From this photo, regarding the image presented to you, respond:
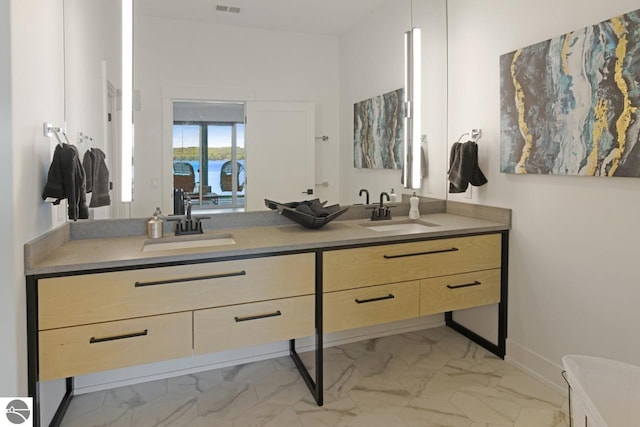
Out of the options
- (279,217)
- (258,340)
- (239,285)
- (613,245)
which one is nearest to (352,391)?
(258,340)

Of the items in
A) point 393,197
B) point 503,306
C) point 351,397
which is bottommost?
point 351,397

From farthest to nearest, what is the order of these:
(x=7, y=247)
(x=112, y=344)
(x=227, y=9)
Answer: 1. (x=227, y=9)
2. (x=112, y=344)
3. (x=7, y=247)

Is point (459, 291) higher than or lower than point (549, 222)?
lower

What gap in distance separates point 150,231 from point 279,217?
750 millimetres

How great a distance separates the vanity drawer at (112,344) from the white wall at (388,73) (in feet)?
4.52

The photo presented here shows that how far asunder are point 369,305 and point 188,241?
40.2 inches

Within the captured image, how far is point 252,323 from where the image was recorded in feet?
6.35

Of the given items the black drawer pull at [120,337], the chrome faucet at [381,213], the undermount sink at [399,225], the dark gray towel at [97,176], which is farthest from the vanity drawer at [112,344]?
the chrome faucet at [381,213]

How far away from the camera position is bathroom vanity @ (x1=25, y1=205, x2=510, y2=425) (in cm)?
164

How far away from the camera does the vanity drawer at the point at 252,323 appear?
73.1 inches

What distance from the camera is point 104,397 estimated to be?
87.8 inches

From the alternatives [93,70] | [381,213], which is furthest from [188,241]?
[381,213]

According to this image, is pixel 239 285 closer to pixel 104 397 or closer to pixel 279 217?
pixel 279 217

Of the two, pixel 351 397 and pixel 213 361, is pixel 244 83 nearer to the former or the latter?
pixel 213 361
